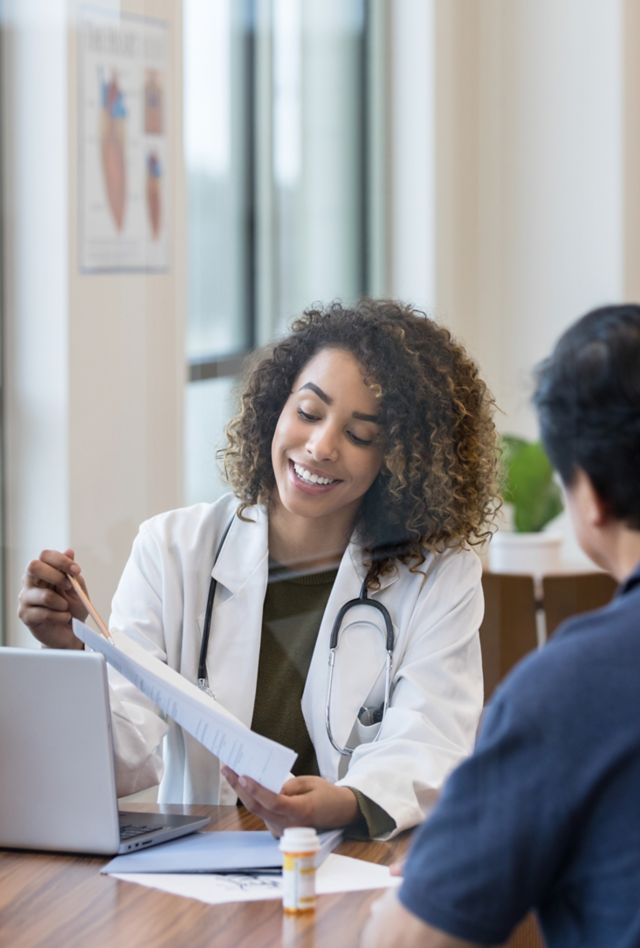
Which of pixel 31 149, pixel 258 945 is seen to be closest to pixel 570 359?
pixel 258 945

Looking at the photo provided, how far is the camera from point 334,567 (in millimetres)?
1890

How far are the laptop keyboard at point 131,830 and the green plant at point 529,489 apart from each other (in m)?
2.11

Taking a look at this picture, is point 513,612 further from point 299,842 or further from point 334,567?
point 299,842

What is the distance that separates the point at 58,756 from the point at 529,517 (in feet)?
7.56

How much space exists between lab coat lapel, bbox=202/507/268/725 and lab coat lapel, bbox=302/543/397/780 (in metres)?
0.08

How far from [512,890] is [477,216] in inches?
143

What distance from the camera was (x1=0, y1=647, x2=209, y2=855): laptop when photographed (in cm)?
147

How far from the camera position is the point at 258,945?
126cm

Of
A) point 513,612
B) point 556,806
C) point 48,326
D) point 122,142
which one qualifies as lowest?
point 513,612

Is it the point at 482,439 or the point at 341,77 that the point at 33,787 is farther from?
the point at 341,77

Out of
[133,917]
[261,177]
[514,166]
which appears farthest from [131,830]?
[514,166]

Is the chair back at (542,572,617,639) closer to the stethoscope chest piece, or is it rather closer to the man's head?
the stethoscope chest piece

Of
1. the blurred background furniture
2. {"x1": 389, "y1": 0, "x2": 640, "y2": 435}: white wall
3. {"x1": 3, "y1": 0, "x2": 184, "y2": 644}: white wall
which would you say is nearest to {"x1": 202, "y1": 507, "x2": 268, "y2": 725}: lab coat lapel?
{"x1": 3, "y1": 0, "x2": 184, "y2": 644}: white wall

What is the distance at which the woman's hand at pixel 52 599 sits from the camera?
165 centimetres
